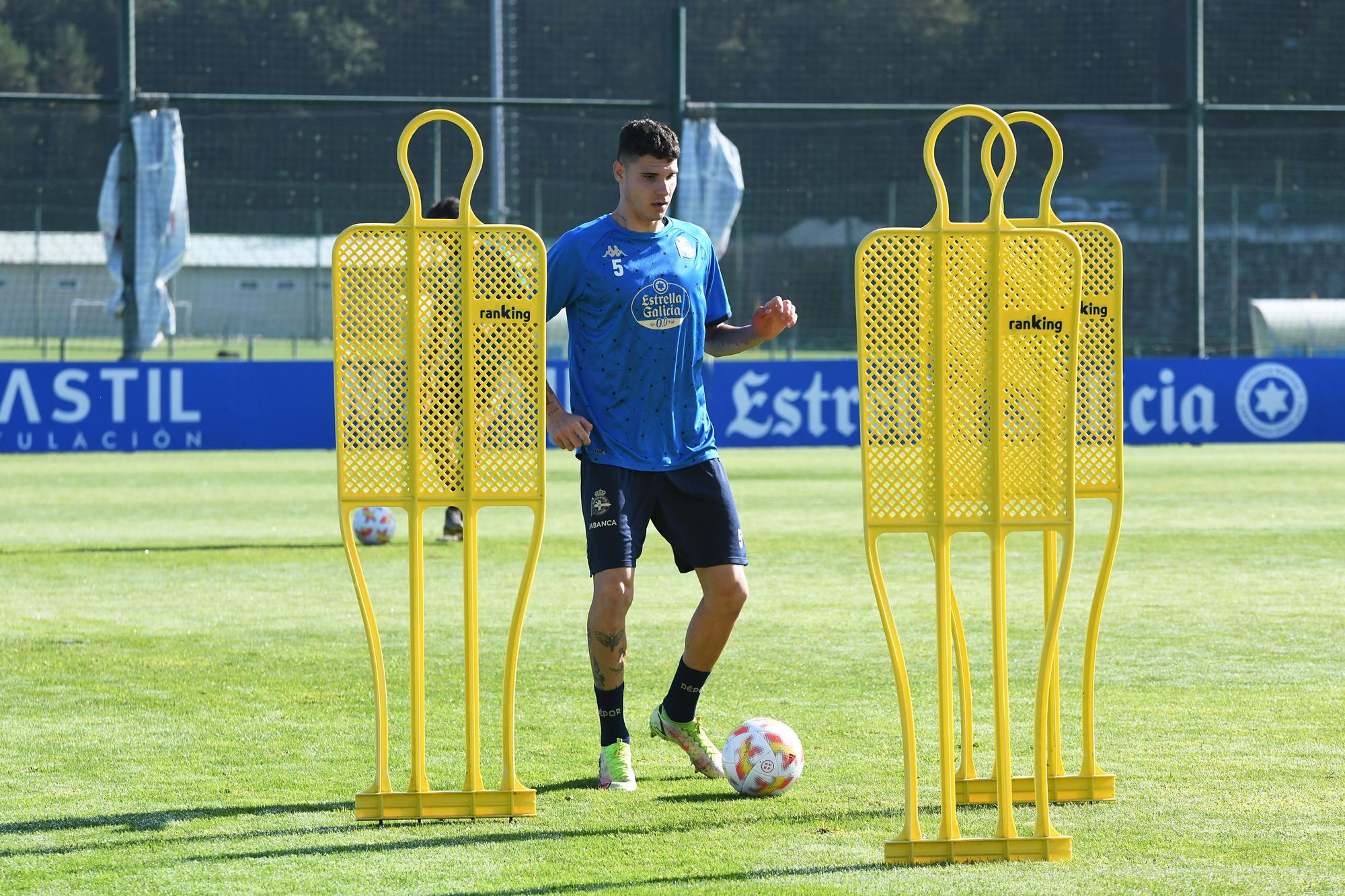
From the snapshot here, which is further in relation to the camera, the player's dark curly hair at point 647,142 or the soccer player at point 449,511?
the soccer player at point 449,511

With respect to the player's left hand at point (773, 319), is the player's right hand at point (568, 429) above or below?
below

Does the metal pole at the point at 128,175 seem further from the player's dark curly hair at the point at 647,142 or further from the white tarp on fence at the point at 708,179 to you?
the player's dark curly hair at the point at 647,142

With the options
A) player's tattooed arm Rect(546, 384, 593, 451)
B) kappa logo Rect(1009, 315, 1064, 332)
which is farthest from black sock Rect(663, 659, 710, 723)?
kappa logo Rect(1009, 315, 1064, 332)

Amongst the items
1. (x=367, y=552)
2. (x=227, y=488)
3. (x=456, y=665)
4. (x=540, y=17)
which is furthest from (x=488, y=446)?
(x=540, y=17)

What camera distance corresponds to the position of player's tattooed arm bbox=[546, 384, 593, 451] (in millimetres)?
5312

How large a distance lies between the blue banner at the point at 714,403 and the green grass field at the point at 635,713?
4387 millimetres

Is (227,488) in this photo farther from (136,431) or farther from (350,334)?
(350,334)

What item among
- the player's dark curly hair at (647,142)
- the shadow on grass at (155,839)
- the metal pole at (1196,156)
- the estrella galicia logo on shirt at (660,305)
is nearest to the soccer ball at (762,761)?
the shadow on grass at (155,839)

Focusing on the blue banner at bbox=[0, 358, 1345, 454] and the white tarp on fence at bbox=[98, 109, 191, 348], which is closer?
the blue banner at bbox=[0, 358, 1345, 454]

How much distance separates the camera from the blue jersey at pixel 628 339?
18.0 feet

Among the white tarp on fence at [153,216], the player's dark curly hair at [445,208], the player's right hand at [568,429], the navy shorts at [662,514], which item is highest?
the white tarp on fence at [153,216]

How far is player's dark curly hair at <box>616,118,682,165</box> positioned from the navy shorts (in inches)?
37.7

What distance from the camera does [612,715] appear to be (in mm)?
5520

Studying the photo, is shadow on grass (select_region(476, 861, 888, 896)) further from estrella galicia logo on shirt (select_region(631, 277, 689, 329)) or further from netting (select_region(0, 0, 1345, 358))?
netting (select_region(0, 0, 1345, 358))
